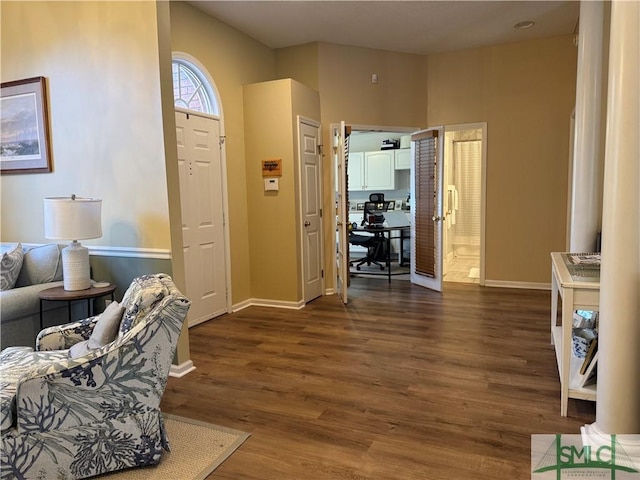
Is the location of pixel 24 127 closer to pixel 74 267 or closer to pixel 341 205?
pixel 74 267

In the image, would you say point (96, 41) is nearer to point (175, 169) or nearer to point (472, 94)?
point (175, 169)

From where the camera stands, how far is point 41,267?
137 inches

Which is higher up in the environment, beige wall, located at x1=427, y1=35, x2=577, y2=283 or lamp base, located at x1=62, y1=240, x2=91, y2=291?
beige wall, located at x1=427, y1=35, x2=577, y2=283

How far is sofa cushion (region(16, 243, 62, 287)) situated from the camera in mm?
3465

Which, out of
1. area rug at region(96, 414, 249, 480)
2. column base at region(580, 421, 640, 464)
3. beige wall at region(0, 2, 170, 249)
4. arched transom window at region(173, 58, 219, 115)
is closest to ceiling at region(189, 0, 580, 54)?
arched transom window at region(173, 58, 219, 115)

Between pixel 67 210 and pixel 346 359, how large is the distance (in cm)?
224

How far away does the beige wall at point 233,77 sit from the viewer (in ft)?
14.4

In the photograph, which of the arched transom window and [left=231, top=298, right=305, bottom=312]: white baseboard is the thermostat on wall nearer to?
the arched transom window

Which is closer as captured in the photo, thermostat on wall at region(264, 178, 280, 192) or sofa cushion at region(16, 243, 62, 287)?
sofa cushion at region(16, 243, 62, 287)

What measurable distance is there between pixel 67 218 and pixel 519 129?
5.08 metres

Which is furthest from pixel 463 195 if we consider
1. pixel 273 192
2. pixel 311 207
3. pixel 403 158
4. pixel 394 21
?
pixel 273 192

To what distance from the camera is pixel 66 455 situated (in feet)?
6.43

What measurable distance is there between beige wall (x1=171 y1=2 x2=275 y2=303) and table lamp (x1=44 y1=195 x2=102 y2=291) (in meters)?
1.93

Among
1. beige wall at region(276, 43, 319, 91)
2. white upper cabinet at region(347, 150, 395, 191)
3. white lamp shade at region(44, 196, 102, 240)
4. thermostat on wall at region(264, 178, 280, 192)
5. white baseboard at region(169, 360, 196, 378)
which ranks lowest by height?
white baseboard at region(169, 360, 196, 378)
